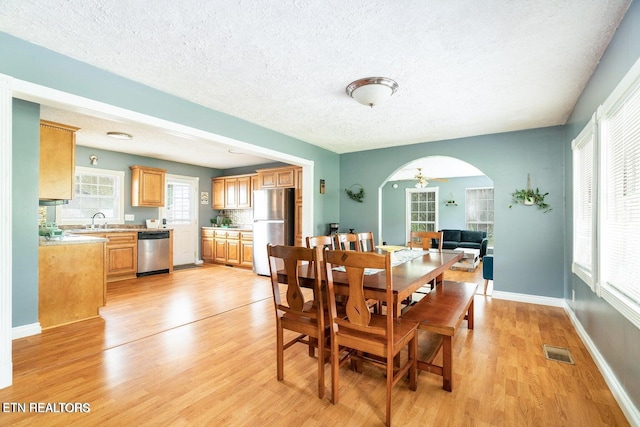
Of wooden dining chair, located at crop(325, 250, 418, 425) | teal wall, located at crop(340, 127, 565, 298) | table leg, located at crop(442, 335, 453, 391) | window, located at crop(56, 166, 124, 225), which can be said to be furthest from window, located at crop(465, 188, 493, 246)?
window, located at crop(56, 166, 124, 225)

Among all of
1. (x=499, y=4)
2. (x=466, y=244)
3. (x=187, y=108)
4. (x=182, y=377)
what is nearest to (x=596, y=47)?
(x=499, y=4)

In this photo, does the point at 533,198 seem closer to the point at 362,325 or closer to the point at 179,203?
the point at 362,325

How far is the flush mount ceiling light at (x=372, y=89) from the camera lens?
2643 mm

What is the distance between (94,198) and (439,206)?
28.2ft

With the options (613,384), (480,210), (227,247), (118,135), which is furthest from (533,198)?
(118,135)

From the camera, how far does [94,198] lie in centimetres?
560

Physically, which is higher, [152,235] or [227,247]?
[152,235]

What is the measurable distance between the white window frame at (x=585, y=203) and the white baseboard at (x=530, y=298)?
93 cm

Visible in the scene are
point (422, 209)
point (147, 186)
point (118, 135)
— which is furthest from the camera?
point (422, 209)

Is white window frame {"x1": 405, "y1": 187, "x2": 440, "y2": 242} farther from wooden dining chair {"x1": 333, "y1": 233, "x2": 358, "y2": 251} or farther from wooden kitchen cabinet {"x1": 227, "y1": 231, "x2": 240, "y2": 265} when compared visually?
wooden dining chair {"x1": 333, "y1": 233, "x2": 358, "y2": 251}

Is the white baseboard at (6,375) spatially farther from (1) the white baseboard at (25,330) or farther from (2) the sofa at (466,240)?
(2) the sofa at (466,240)

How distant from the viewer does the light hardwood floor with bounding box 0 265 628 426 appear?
1781mm

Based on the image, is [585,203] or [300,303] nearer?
[300,303]

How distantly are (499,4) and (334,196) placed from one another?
415cm
